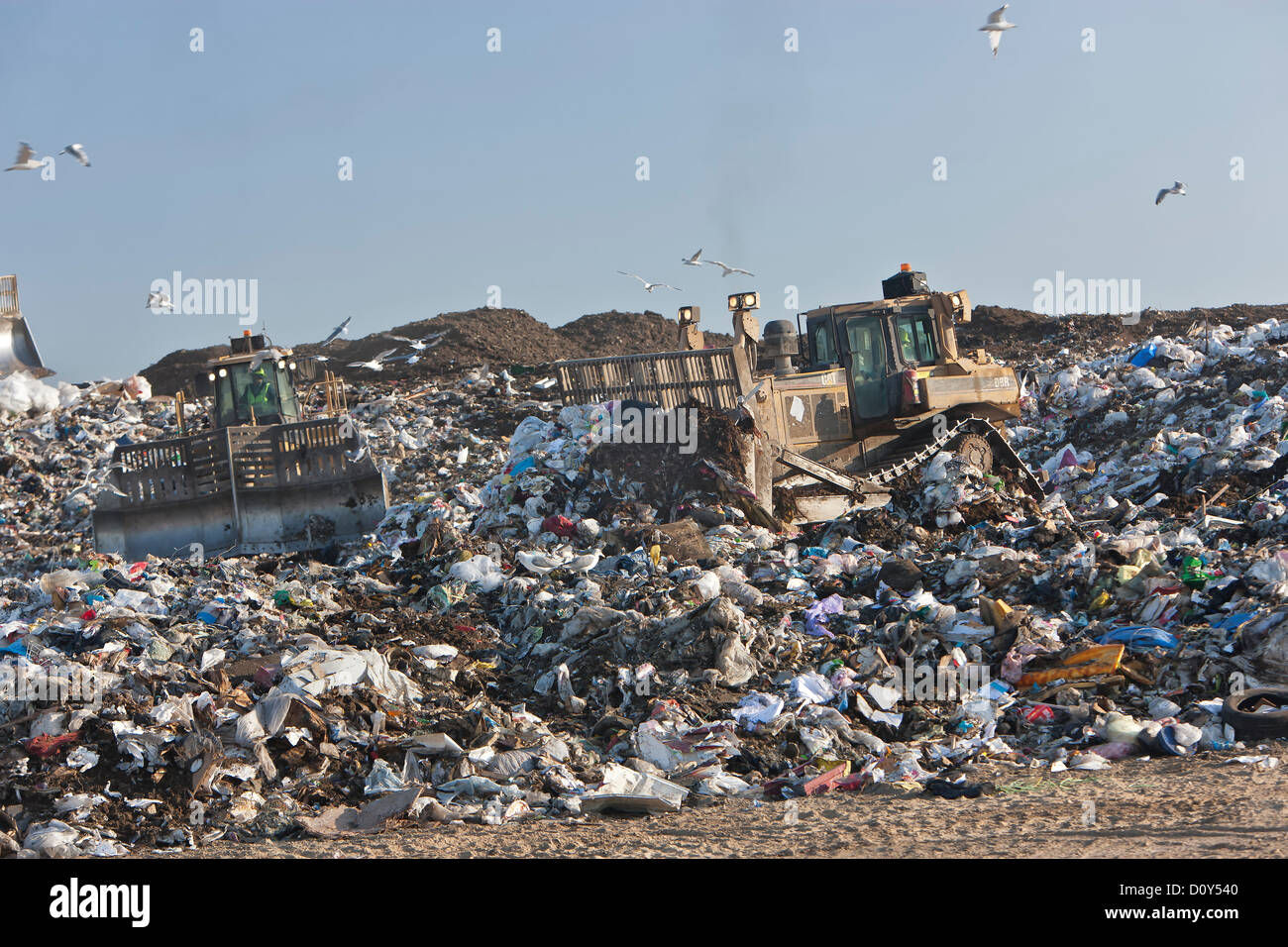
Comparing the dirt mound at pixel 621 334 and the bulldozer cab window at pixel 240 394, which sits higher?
the dirt mound at pixel 621 334

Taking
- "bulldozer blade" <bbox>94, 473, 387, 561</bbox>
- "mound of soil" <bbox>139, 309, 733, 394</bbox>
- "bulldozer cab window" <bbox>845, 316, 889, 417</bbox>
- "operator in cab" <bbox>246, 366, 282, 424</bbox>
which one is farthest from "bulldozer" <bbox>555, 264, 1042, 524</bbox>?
"mound of soil" <bbox>139, 309, 733, 394</bbox>

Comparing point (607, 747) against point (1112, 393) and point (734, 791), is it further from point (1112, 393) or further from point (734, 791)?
point (1112, 393)

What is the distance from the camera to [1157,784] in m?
4.98

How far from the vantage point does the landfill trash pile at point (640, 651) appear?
5574 millimetres

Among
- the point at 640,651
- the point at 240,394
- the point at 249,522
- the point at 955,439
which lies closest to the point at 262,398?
the point at 240,394

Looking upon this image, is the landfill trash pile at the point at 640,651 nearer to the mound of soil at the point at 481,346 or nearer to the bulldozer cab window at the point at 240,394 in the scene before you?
the bulldozer cab window at the point at 240,394

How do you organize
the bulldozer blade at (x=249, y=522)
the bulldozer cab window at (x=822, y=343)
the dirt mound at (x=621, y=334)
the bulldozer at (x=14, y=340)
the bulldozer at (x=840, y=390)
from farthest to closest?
the dirt mound at (x=621, y=334)
the bulldozer at (x=14, y=340)
the bulldozer blade at (x=249, y=522)
the bulldozer cab window at (x=822, y=343)
the bulldozer at (x=840, y=390)

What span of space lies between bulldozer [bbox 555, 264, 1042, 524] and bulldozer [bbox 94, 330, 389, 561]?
8.29ft

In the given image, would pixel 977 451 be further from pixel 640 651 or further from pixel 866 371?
pixel 640 651

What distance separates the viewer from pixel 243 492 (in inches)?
478

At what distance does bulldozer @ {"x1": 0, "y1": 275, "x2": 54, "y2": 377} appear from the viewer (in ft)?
72.2

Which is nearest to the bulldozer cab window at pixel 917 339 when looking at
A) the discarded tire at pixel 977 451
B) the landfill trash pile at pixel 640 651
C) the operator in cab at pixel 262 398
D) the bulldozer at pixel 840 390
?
the bulldozer at pixel 840 390

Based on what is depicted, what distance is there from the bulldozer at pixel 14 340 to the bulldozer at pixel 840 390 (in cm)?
1527

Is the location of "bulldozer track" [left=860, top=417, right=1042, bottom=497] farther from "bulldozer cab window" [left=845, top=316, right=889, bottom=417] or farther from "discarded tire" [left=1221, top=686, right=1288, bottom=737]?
"discarded tire" [left=1221, top=686, right=1288, bottom=737]
